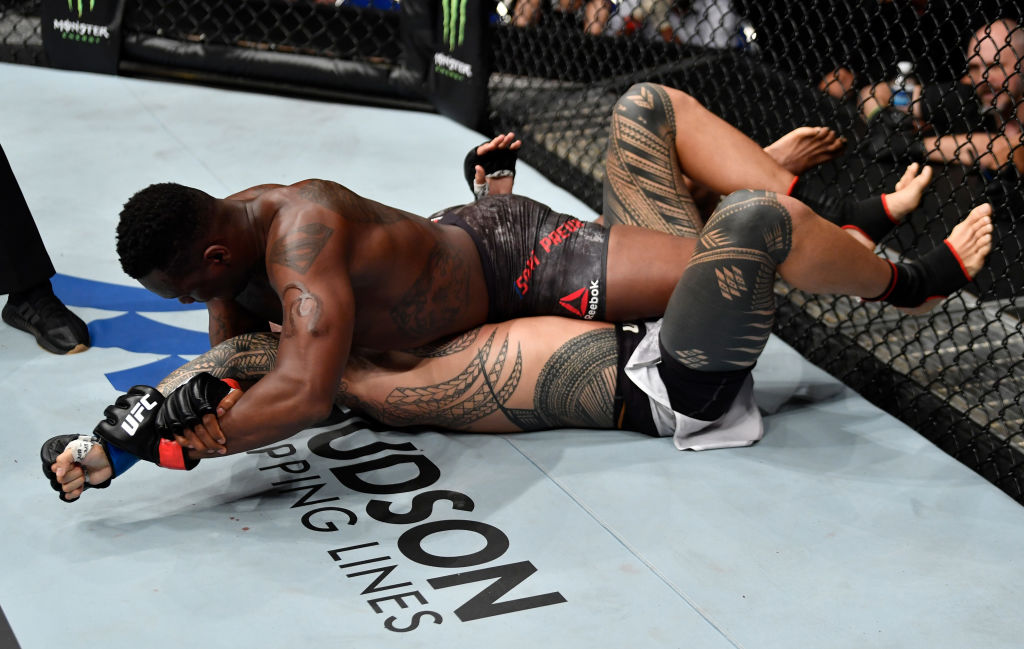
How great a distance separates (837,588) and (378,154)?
243 cm

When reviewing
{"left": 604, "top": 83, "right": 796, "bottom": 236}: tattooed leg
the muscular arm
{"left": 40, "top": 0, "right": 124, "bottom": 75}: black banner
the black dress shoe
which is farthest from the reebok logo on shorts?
{"left": 40, "top": 0, "right": 124, "bottom": 75}: black banner

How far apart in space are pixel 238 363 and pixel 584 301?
0.70 metres

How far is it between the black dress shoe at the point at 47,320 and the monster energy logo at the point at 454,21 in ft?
6.48

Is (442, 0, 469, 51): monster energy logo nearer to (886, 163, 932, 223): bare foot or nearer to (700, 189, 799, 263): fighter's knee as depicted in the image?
(886, 163, 932, 223): bare foot

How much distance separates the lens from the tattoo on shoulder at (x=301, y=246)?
1689 mm

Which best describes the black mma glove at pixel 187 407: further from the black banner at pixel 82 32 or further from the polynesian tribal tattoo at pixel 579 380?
the black banner at pixel 82 32

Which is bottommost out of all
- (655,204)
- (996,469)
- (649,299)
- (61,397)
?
(61,397)

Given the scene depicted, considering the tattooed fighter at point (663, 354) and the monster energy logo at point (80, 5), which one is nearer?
the tattooed fighter at point (663, 354)

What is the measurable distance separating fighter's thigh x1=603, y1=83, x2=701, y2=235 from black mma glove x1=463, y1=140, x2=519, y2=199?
9.5 inches

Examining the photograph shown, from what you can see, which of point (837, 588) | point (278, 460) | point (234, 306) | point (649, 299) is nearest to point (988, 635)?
point (837, 588)

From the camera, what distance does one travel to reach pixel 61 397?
215cm

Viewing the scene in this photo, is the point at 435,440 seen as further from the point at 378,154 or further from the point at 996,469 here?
the point at 378,154

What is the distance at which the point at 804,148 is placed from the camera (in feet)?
8.04

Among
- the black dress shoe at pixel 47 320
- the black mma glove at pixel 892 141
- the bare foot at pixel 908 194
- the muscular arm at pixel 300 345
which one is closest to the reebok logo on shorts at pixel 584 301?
the muscular arm at pixel 300 345
